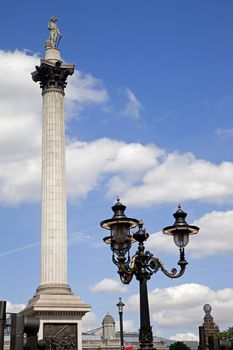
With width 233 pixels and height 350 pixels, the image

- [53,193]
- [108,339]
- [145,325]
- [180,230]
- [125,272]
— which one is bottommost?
[145,325]

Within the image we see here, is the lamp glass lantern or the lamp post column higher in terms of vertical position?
the lamp glass lantern

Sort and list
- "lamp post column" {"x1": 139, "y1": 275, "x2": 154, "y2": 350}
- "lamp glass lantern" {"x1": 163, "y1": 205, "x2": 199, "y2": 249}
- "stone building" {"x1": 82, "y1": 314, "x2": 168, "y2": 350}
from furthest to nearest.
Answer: "stone building" {"x1": 82, "y1": 314, "x2": 168, "y2": 350} → "lamp glass lantern" {"x1": 163, "y1": 205, "x2": 199, "y2": 249} → "lamp post column" {"x1": 139, "y1": 275, "x2": 154, "y2": 350}

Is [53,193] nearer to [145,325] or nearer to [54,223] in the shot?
[54,223]

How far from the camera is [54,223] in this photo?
1832 inches

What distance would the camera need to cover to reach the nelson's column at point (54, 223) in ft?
138

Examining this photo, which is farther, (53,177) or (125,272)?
(53,177)

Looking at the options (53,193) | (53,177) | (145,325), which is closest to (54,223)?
(53,193)

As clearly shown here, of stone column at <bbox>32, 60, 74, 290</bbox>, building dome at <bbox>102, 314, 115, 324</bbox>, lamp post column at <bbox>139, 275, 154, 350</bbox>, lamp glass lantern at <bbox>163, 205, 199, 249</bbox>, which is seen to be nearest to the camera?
lamp post column at <bbox>139, 275, 154, 350</bbox>

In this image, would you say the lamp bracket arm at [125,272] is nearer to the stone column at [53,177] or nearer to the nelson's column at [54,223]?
the nelson's column at [54,223]

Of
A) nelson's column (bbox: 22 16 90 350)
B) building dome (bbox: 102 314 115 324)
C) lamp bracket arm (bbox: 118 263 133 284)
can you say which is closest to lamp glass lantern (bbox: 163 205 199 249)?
lamp bracket arm (bbox: 118 263 133 284)

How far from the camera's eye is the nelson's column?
42.1m

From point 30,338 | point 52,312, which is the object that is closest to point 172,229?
point 30,338

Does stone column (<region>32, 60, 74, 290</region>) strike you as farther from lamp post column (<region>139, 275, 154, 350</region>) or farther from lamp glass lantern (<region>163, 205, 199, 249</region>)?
lamp post column (<region>139, 275, 154, 350</region>)

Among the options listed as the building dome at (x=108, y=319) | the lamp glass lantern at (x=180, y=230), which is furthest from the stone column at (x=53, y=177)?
the building dome at (x=108, y=319)
